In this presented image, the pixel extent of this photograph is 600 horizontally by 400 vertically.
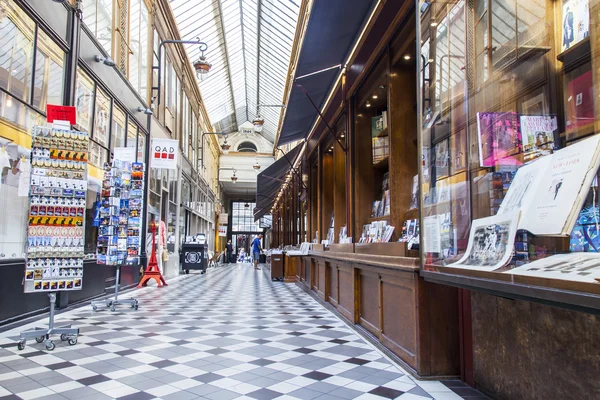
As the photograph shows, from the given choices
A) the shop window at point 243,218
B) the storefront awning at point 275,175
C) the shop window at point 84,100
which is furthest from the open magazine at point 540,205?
the shop window at point 243,218

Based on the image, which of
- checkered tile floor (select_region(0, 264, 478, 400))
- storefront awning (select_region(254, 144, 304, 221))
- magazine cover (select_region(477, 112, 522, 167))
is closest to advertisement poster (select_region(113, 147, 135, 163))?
checkered tile floor (select_region(0, 264, 478, 400))

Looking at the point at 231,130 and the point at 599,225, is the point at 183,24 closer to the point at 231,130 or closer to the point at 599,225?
the point at 599,225

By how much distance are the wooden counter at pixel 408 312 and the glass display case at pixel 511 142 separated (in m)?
0.47

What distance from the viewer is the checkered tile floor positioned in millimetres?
2609

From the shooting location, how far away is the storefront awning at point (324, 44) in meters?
3.96

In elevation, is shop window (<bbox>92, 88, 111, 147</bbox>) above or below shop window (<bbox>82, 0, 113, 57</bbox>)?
below

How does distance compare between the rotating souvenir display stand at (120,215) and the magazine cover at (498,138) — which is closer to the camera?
the magazine cover at (498,138)

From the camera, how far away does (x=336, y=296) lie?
5812mm

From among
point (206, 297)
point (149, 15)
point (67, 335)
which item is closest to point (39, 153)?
point (67, 335)

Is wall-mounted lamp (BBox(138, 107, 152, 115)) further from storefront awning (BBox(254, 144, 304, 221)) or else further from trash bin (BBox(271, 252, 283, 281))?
trash bin (BBox(271, 252, 283, 281))

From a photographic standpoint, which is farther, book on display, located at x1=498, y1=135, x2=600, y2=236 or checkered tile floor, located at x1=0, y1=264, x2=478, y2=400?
checkered tile floor, located at x1=0, y1=264, x2=478, y2=400

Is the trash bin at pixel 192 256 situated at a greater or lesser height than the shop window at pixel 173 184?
lesser

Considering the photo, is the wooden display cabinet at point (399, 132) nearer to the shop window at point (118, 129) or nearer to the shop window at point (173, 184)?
the shop window at point (118, 129)

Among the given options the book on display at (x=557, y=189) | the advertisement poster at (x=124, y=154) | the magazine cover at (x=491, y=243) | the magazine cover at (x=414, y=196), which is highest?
the advertisement poster at (x=124, y=154)
